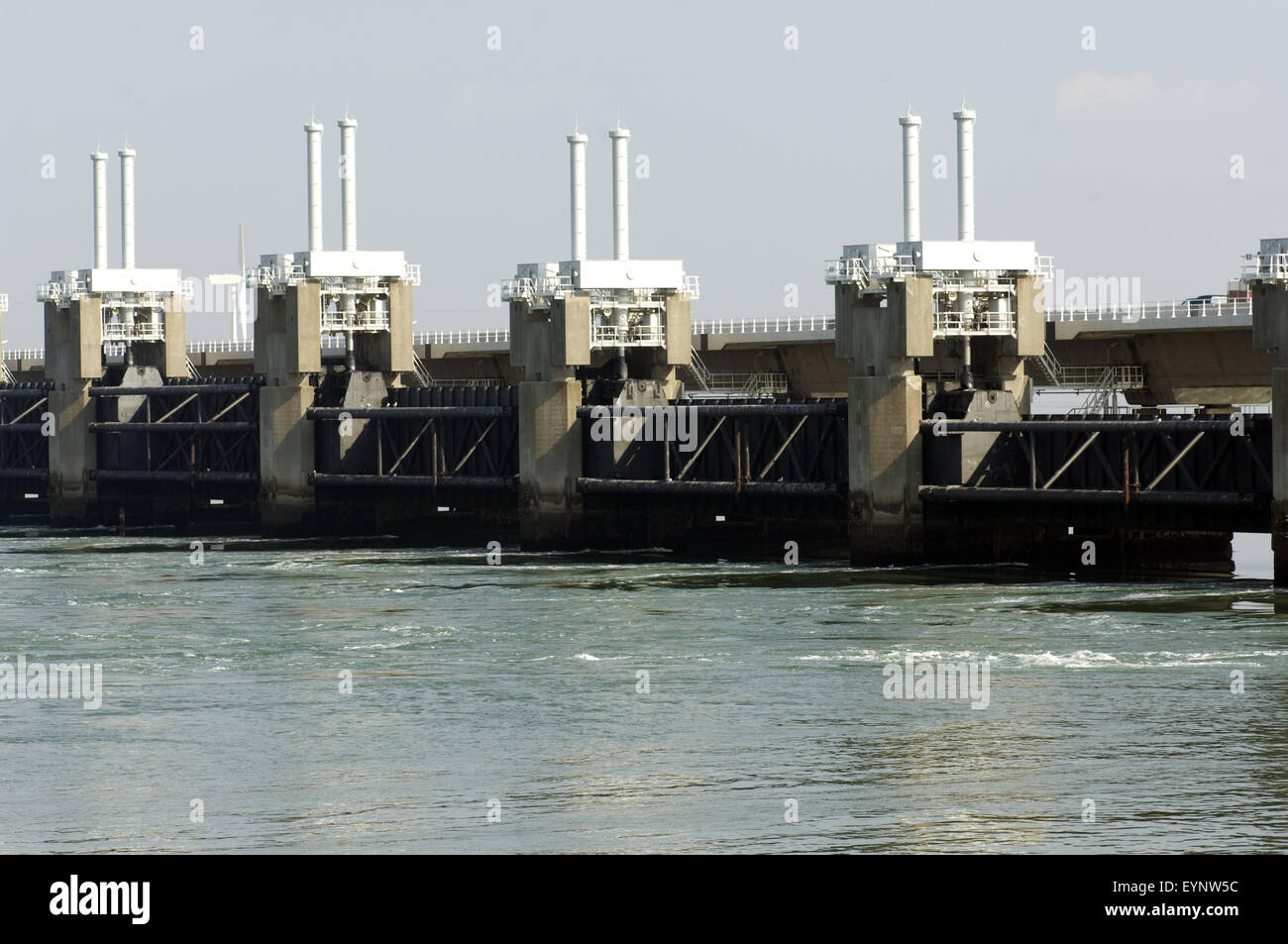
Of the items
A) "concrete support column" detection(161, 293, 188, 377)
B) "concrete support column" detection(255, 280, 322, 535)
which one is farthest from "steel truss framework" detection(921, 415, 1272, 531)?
"concrete support column" detection(161, 293, 188, 377)

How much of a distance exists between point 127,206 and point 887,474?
51001 mm

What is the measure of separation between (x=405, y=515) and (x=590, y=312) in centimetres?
1457

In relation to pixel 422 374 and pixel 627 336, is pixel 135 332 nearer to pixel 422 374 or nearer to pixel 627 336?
pixel 422 374

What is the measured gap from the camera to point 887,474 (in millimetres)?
66062

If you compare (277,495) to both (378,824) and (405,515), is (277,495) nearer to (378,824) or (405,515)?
(405,515)

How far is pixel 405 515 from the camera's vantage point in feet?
287

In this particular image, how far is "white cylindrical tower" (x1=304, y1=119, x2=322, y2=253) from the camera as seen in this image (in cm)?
8950

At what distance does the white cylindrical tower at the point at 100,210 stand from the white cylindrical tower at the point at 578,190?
31.1 meters

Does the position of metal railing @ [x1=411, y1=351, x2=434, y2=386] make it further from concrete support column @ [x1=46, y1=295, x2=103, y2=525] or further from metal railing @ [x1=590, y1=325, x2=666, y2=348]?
metal railing @ [x1=590, y1=325, x2=666, y2=348]

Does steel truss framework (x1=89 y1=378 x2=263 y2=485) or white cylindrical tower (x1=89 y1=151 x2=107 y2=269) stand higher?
white cylindrical tower (x1=89 y1=151 x2=107 y2=269)

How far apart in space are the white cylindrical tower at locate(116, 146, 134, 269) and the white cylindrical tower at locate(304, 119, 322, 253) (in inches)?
632

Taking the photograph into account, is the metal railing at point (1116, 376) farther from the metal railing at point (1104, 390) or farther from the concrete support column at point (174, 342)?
the concrete support column at point (174, 342)

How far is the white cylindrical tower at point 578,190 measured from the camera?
266ft
